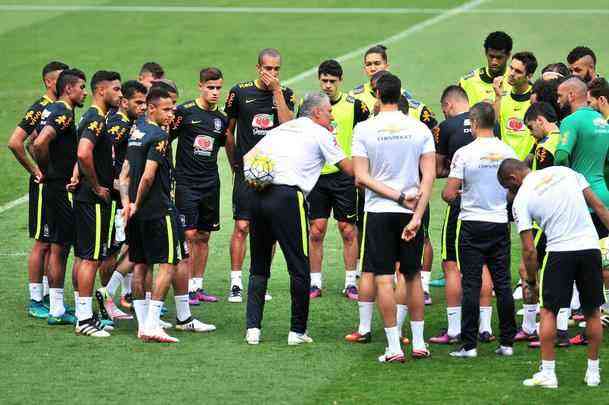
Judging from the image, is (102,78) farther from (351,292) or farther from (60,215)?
(351,292)

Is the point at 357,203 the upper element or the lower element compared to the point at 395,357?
upper

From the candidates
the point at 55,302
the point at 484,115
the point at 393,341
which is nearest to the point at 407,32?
the point at 55,302

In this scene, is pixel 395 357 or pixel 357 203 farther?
pixel 357 203

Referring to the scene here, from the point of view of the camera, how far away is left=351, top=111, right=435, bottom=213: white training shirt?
11477mm

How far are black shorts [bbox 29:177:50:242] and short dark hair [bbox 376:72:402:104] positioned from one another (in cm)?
383

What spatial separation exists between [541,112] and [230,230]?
642 cm

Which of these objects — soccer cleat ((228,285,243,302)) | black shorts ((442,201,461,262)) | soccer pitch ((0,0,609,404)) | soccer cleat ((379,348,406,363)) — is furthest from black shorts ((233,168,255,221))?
soccer cleat ((379,348,406,363))

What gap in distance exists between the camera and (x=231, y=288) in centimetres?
1403

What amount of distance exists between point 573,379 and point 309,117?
3.34 m

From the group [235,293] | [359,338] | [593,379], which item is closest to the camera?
[593,379]

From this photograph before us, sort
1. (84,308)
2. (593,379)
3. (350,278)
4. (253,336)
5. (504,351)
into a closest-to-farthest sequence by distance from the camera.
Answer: (593,379)
(504,351)
(253,336)
(84,308)
(350,278)

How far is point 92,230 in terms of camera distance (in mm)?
12570

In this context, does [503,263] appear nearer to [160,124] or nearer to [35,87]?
[160,124]

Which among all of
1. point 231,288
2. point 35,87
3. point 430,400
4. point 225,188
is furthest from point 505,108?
point 35,87
